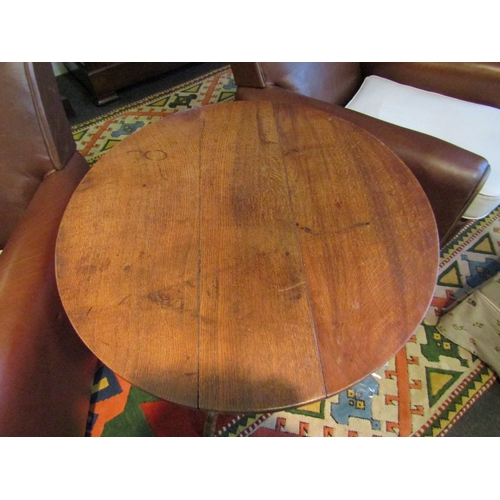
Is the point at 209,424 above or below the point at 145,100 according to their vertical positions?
below

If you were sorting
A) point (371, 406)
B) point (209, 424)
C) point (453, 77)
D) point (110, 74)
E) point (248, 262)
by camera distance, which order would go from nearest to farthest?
1. point (248, 262)
2. point (209, 424)
3. point (371, 406)
4. point (453, 77)
5. point (110, 74)

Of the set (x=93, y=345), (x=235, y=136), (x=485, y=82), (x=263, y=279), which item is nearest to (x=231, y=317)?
(x=263, y=279)

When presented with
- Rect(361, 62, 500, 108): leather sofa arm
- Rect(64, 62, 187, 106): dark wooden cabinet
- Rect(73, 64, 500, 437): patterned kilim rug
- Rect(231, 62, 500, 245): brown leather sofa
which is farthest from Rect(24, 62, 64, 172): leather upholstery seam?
Rect(64, 62, 187, 106): dark wooden cabinet

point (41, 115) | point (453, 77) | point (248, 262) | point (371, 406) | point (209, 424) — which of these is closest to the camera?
point (248, 262)

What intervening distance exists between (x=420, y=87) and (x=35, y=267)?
1.37 metres

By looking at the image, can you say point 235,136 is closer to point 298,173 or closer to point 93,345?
point 298,173

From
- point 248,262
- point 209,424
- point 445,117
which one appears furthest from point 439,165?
point 209,424

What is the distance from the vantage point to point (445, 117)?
3.50 feet

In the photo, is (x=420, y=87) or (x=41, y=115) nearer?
(x=41, y=115)

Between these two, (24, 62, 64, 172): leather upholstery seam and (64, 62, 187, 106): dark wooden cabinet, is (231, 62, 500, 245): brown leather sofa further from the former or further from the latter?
(64, 62, 187, 106): dark wooden cabinet

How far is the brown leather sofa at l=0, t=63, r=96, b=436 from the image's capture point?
59 centimetres

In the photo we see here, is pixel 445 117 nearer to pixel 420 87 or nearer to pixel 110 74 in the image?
pixel 420 87

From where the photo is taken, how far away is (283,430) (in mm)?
978
